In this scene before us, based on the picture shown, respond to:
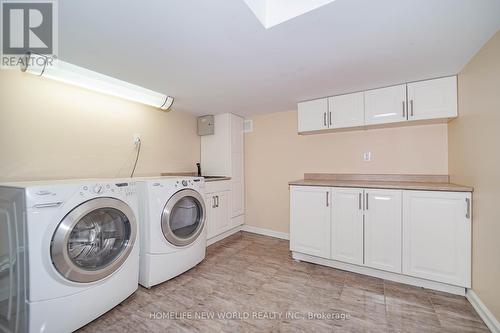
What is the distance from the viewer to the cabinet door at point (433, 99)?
6.42ft

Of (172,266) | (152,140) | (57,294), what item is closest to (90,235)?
(57,294)

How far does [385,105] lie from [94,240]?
3050mm

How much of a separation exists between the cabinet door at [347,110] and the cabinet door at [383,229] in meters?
0.85

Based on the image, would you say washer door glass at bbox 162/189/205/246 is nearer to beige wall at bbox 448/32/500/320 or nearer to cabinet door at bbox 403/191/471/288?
cabinet door at bbox 403/191/471/288

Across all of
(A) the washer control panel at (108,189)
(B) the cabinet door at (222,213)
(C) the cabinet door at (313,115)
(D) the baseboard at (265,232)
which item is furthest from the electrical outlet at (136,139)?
(D) the baseboard at (265,232)

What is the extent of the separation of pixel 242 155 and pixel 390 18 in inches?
106

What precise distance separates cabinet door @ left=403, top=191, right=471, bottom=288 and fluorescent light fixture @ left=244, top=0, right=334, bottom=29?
5.97ft

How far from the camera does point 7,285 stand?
51.8 inches

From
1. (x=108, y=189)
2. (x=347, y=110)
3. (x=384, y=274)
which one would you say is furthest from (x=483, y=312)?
(x=108, y=189)

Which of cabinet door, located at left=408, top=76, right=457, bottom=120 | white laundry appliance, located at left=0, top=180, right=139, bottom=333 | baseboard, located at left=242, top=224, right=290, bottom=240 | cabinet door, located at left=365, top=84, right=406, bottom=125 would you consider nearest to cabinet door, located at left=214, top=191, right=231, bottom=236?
baseboard, located at left=242, top=224, right=290, bottom=240

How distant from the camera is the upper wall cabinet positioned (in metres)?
1.99

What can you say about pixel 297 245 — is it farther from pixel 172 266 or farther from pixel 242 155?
pixel 242 155

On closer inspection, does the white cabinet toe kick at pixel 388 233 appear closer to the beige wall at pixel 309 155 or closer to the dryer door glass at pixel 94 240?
the beige wall at pixel 309 155

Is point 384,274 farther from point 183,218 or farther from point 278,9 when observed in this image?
point 278,9
